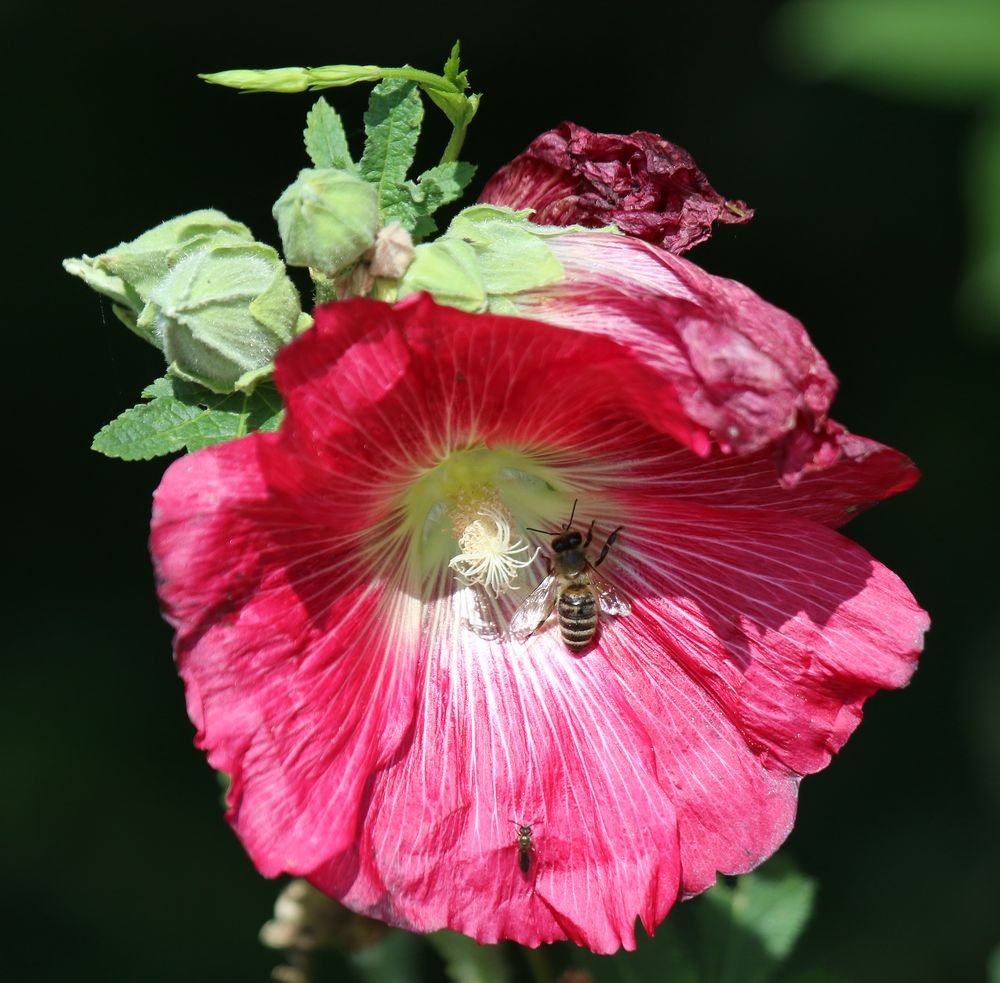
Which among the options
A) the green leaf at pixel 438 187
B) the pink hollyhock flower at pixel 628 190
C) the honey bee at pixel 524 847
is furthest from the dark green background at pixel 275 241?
the honey bee at pixel 524 847

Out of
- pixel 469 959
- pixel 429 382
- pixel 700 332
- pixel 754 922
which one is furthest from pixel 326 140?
pixel 754 922

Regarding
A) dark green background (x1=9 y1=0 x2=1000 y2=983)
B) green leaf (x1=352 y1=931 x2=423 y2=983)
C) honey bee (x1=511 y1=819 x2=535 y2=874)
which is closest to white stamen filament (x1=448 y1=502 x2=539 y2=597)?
honey bee (x1=511 y1=819 x2=535 y2=874)

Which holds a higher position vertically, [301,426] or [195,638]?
[301,426]

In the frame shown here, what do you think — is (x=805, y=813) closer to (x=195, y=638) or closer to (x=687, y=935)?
(x=687, y=935)

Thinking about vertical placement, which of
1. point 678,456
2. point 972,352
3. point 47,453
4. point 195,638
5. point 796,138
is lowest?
point 47,453

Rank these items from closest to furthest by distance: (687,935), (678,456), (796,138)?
1. (678,456)
2. (687,935)
3. (796,138)

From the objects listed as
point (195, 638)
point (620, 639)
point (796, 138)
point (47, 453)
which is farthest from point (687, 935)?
point (796, 138)
